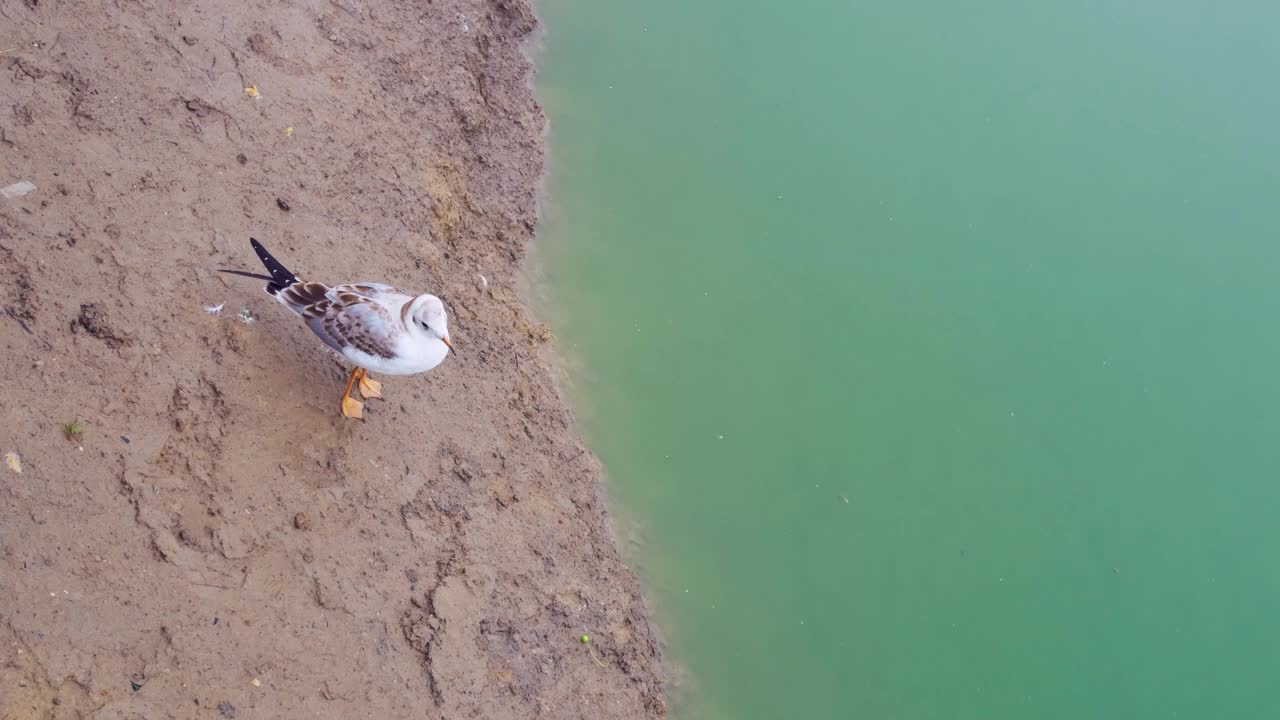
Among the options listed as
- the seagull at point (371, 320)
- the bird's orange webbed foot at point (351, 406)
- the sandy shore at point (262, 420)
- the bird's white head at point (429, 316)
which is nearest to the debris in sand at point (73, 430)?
the sandy shore at point (262, 420)

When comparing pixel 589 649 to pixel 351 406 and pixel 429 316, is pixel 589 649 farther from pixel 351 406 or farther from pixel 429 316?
pixel 429 316

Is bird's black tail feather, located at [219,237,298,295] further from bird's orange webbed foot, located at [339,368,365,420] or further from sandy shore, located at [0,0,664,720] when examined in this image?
bird's orange webbed foot, located at [339,368,365,420]

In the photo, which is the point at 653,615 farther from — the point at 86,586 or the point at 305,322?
the point at 86,586

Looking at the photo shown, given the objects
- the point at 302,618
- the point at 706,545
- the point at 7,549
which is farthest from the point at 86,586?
the point at 706,545

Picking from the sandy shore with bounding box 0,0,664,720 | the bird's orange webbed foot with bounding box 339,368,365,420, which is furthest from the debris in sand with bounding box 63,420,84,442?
the bird's orange webbed foot with bounding box 339,368,365,420

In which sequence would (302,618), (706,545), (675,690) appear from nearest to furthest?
(302,618) < (675,690) < (706,545)

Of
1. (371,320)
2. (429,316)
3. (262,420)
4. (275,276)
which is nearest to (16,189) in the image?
(275,276)
